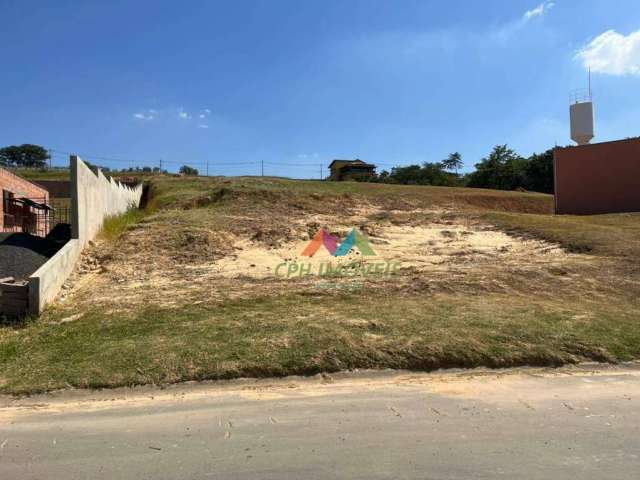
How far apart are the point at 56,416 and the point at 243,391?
1.71 m

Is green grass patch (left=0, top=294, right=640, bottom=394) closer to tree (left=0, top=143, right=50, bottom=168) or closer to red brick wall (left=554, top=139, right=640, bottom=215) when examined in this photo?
red brick wall (left=554, top=139, right=640, bottom=215)

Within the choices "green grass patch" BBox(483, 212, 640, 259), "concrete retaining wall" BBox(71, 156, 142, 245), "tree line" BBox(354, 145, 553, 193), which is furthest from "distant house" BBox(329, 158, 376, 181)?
"concrete retaining wall" BBox(71, 156, 142, 245)

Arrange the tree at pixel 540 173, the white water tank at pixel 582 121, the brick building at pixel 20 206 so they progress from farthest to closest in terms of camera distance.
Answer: the tree at pixel 540 173
the white water tank at pixel 582 121
the brick building at pixel 20 206

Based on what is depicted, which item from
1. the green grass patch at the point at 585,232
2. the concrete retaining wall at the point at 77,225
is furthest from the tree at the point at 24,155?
the green grass patch at the point at 585,232

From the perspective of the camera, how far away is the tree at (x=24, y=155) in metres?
70.4

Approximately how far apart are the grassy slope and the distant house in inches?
2319

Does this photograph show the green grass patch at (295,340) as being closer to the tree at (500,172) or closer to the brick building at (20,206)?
the brick building at (20,206)

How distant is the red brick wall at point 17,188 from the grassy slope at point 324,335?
1105cm

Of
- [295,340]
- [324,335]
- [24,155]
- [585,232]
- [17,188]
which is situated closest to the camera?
[295,340]

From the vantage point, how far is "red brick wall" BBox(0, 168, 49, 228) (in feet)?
53.8

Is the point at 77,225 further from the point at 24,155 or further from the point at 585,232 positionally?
the point at 24,155

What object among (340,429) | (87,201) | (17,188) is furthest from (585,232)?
(17,188)

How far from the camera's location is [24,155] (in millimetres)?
71375

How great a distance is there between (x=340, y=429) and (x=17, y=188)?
18392 millimetres
